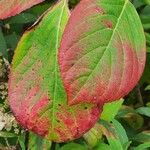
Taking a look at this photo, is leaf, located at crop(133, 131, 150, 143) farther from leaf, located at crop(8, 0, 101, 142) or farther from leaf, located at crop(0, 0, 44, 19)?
leaf, located at crop(0, 0, 44, 19)

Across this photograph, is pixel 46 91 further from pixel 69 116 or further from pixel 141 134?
pixel 141 134

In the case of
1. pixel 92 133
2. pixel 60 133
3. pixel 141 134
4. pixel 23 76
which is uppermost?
pixel 23 76

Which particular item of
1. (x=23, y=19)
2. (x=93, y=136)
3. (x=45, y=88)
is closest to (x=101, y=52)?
(x=45, y=88)

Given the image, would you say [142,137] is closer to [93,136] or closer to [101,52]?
[93,136]

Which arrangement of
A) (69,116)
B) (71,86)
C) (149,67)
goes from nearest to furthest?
(71,86) → (69,116) → (149,67)

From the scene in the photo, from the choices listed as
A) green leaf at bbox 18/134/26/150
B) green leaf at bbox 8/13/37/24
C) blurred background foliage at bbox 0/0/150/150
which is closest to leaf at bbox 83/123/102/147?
blurred background foliage at bbox 0/0/150/150

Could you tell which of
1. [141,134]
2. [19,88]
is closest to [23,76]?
[19,88]

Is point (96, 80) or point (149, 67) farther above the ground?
point (96, 80)
